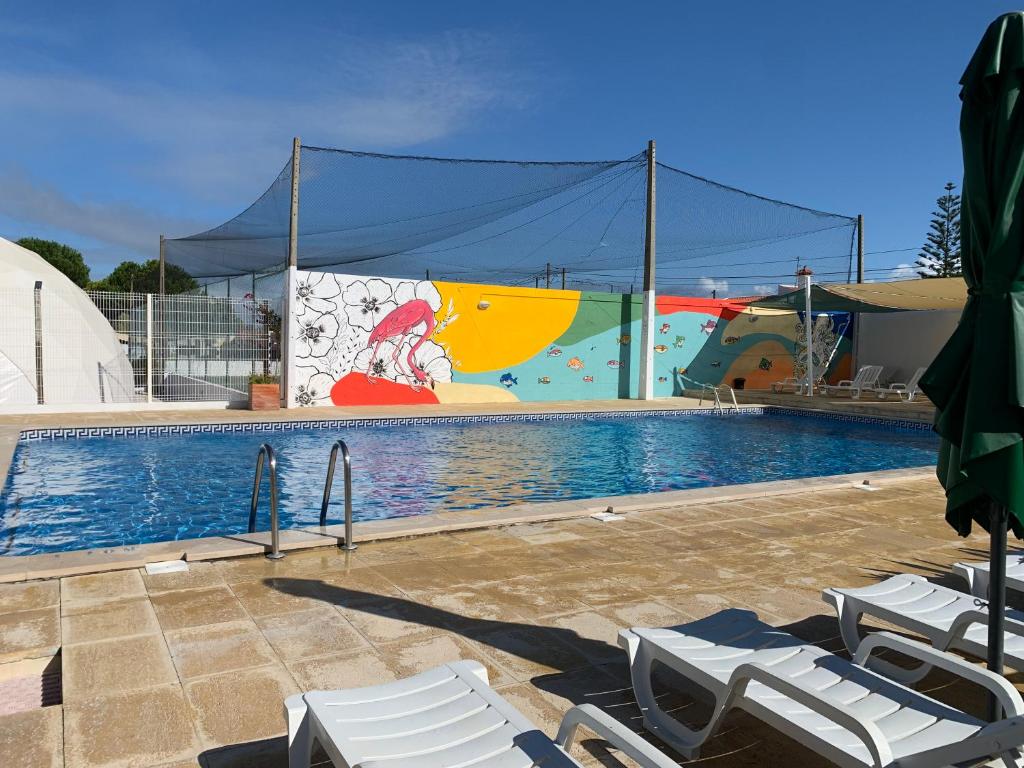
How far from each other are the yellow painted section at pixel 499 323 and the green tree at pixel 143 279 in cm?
2172

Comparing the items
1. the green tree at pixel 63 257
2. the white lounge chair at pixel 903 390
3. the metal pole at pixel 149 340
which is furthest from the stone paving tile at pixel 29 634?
the green tree at pixel 63 257

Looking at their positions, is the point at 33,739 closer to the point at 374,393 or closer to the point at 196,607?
the point at 196,607

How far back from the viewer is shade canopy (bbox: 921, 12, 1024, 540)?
74.7 inches

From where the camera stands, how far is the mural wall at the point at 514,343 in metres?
13.1

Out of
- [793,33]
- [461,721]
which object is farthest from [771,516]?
[793,33]

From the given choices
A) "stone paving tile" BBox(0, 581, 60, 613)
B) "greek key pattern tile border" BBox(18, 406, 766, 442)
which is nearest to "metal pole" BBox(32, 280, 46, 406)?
"greek key pattern tile border" BBox(18, 406, 766, 442)

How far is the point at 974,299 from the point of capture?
2.05 metres

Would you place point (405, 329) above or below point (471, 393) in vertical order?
above

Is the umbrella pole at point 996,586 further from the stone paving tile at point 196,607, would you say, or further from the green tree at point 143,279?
the green tree at point 143,279

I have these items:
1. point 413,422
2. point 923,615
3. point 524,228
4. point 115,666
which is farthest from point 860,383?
point 115,666

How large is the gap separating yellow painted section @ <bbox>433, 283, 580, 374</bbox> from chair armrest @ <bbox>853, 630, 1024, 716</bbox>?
12.1 metres

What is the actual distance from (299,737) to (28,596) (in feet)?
7.73

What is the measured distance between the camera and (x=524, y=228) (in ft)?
50.7

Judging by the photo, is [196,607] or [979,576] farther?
[196,607]
